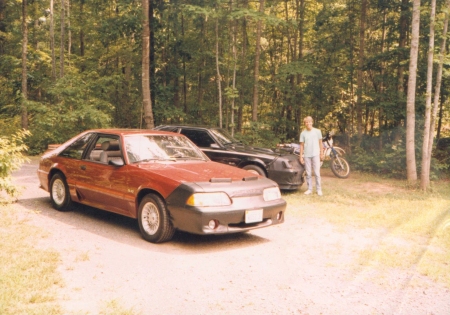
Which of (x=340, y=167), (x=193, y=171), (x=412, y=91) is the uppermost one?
(x=412, y=91)

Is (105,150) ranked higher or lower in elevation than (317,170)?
higher

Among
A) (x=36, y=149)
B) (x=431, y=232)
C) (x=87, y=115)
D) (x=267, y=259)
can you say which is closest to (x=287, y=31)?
(x=87, y=115)

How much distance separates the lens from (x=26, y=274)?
4.71m

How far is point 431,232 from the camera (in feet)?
24.5

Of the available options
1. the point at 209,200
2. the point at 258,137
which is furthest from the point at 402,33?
the point at 209,200

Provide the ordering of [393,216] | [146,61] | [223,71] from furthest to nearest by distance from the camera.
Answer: [223,71], [146,61], [393,216]

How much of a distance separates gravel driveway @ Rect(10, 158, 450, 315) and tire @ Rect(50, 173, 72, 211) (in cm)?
72

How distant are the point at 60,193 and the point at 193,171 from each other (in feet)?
10.1

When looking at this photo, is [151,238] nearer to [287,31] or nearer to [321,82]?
[321,82]

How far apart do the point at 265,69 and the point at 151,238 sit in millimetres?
23933

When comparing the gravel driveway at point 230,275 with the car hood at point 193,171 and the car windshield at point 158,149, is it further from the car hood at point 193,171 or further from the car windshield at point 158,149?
the car windshield at point 158,149

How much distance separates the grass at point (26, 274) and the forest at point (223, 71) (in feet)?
32.7

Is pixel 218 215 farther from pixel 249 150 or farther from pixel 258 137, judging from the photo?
pixel 258 137

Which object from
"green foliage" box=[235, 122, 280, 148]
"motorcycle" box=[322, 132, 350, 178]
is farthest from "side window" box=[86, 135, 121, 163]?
"green foliage" box=[235, 122, 280, 148]
